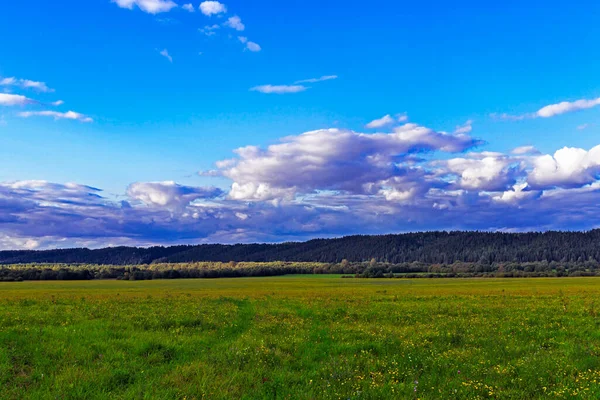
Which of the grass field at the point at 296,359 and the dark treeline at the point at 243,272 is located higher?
the grass field at the point at 296,359

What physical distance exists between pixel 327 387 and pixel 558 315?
64.9 ft

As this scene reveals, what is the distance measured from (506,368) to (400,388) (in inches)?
153

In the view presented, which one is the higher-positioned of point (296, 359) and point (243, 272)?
point (296, 359)

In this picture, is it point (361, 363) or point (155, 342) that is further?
point (155, 342)

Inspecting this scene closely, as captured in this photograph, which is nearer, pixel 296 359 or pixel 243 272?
pixel 296 359

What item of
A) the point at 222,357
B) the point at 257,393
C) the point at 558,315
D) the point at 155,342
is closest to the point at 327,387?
the point at 257,393

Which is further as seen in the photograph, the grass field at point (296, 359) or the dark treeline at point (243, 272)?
the dark treeline at point (243, 272)

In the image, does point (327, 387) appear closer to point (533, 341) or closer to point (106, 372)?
point (106, 372)

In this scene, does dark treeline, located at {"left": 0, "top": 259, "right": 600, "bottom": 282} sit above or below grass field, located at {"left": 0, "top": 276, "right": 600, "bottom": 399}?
below

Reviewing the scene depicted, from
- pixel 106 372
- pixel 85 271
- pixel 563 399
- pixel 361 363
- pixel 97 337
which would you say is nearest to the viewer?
pixel 563 399

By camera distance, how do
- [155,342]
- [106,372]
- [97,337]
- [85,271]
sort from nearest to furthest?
[106,372], [155,342], [97,337], [85,271]

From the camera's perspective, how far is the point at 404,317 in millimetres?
25016

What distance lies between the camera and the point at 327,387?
11742 millimetres

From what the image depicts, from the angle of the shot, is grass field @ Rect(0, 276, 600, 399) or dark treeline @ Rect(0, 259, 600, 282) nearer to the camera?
grass field @ Rect(0, 276, 600, 399)
